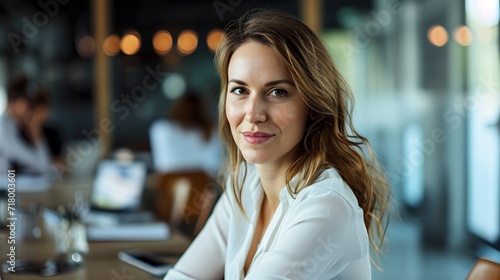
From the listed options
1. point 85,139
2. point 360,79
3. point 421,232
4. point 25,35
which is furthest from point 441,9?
point 25,35

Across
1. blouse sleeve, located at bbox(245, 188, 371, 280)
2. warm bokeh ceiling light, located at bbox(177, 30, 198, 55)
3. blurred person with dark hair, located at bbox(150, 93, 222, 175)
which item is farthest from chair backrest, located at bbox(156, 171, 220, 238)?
warm bokeh ceiling light, located at bbox(177, 30, 198, 55)

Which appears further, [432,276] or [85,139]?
[85,139]

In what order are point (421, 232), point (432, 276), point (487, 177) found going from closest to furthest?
point (432, 276), point (487, 177), point (421, 232)

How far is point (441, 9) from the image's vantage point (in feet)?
17.5

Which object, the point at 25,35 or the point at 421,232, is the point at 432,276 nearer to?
the point at 421,232

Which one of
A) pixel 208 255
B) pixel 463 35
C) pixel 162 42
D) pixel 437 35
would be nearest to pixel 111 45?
pixel 162 42

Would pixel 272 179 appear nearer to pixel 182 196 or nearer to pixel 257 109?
pixel 257 109

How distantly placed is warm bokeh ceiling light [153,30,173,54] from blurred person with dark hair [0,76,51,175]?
2179 millimetres

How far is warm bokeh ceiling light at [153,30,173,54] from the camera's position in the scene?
7.81 meters

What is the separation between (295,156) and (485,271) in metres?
0.57

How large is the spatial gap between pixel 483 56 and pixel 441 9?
64 centimetres

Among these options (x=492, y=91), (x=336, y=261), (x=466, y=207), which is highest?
(x=492, y=91)

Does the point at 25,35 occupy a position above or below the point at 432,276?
above

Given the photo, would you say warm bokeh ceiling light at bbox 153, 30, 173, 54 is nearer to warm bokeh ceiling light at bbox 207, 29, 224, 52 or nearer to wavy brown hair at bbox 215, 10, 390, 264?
warm bokeh ceiling light at bbox 207, 29, 224, 52
